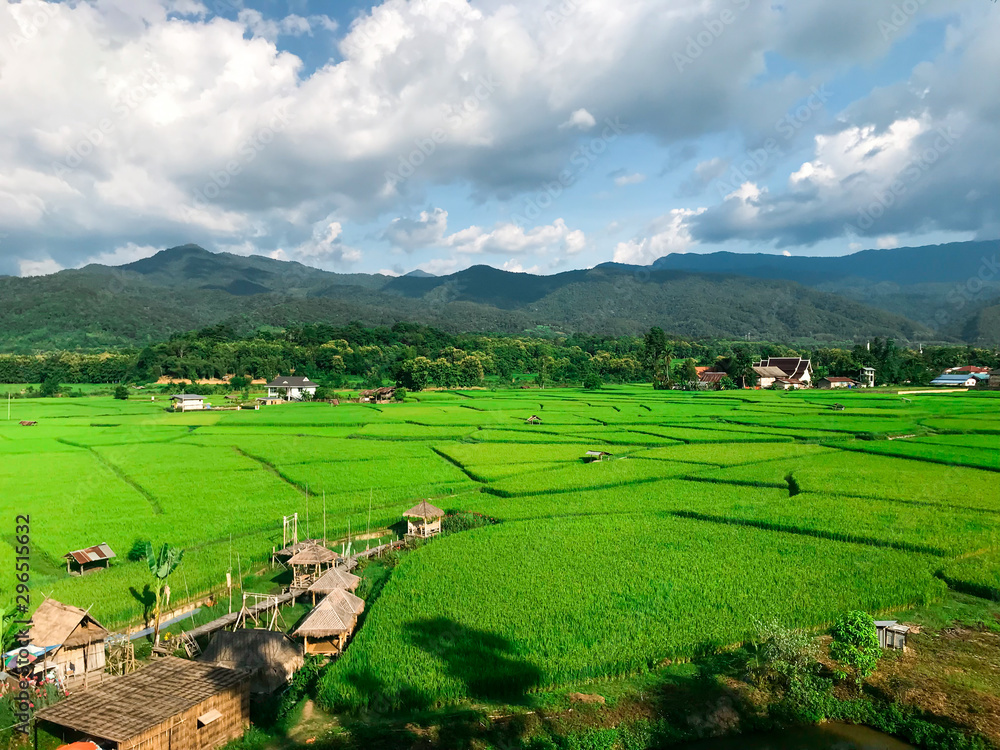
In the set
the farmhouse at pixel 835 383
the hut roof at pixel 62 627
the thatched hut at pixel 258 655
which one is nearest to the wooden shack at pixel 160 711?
the thatched hut at pixel 258 655

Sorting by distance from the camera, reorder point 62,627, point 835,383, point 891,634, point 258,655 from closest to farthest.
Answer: point 62,627
point 258,655
point 891,634
point 835,383

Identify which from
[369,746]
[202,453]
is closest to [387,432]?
[202,453]

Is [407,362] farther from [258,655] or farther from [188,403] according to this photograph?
[258,655]

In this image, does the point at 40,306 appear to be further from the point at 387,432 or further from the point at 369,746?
the point at 369,746

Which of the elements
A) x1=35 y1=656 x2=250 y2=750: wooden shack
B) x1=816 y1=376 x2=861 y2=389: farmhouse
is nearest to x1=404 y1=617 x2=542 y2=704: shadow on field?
x1=35 y1=656 x2=250 y2=750: wooden shack

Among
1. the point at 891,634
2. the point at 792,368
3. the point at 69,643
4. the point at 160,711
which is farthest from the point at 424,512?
the point at 792,368
